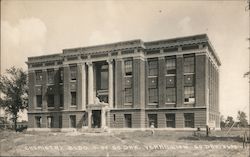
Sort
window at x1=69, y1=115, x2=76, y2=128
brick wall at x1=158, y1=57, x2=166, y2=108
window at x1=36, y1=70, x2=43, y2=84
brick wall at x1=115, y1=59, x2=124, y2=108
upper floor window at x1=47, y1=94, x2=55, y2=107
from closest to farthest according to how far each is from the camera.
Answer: brick wall at x1=158, y1=57, x2=166, y2=108
brick wall at x1=115, y1=59, x2=124, y2=108
window at x1=69, y1=115, x2=76, y2=128
upper floor window at x1=47, y1=94, x2=55, y2=107
window at x1=36, y1=70, x2=43, y2=84

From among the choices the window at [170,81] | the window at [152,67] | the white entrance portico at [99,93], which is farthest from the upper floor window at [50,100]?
the window at [170,81]

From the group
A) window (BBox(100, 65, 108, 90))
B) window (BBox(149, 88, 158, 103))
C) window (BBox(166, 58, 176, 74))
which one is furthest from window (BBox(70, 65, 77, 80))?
window (BBox(166, 58, 176, 74))

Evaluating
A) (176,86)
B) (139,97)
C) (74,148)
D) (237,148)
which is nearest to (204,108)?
(176,86)

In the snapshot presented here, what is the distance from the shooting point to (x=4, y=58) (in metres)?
22.3

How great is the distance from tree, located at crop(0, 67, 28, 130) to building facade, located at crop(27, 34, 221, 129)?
12.5 metres

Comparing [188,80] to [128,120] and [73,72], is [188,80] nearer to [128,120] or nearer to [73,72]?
[128,120]

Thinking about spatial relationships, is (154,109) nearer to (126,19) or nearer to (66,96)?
(66,96)

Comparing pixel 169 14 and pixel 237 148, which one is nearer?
pixel 237 148

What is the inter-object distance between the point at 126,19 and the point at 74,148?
9508mm

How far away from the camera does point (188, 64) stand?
3841 cm

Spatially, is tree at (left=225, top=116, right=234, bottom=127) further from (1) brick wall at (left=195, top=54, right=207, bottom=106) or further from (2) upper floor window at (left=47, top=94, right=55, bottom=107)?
(2) upper floor window at (left=47, top=94, right=55, bottom=107)

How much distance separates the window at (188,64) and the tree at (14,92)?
102 ft

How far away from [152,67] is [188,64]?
15.6 feet

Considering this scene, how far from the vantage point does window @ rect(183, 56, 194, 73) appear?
38.2 meters
